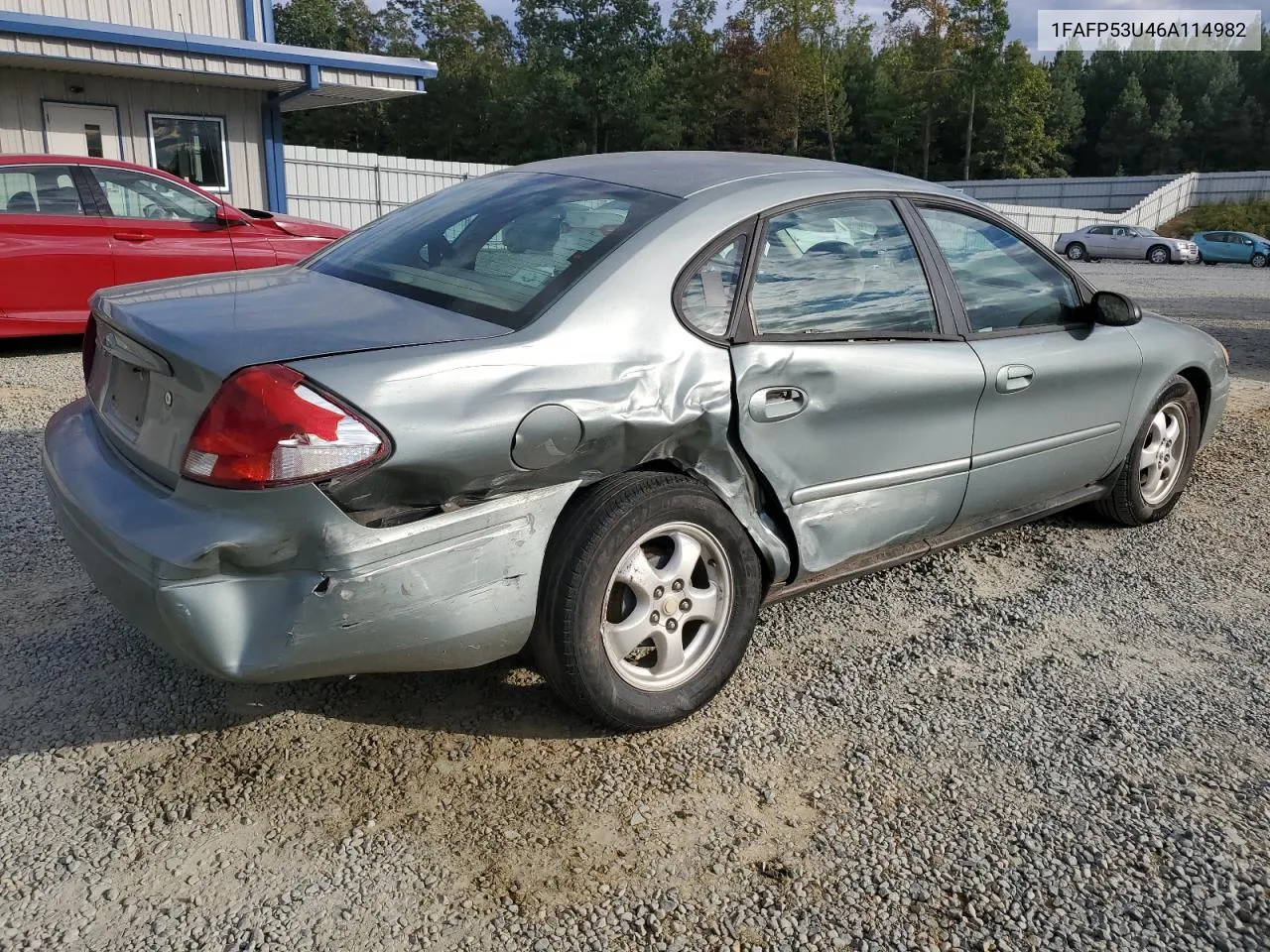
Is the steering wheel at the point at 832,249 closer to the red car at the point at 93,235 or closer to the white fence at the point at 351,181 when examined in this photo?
the red car at the point at 93,235

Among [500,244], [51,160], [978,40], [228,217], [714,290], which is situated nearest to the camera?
[714,290]

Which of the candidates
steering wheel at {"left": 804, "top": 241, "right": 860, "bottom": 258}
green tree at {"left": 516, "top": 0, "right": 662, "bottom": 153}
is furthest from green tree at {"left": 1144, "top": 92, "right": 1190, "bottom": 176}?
steering wheel at {"left": 804, "top": 241, "right": 860, "bottom": 258}

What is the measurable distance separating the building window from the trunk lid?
1213cm

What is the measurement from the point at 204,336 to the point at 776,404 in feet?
5.07

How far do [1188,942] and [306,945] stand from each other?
1.83 meters

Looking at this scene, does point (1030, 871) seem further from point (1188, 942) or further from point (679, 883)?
point (679, 883)

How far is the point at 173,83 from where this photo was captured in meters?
13.5

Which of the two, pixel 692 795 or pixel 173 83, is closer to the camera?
pixel 692 795

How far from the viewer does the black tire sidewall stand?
14.6 ft

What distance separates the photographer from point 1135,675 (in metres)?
3.30

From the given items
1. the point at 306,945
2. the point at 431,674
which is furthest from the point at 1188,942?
the point at 431,674

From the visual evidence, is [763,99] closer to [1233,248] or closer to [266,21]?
[1233,248]

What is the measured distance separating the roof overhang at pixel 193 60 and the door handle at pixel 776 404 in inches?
394

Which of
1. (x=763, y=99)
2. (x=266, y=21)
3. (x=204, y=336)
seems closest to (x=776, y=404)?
(x=204, y=336)
